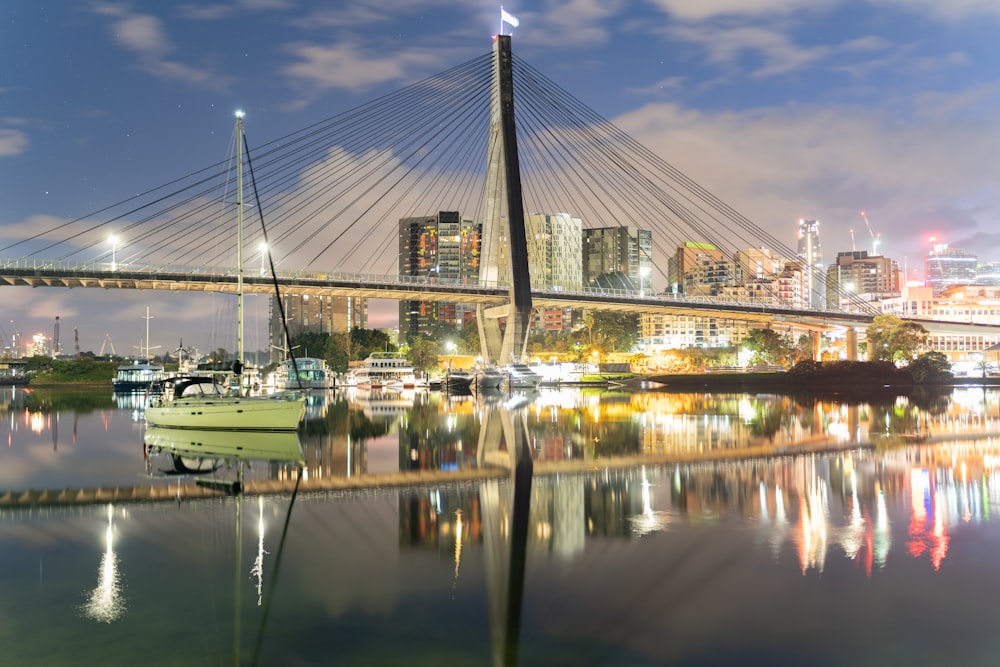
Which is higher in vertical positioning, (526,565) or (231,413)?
(231,413)

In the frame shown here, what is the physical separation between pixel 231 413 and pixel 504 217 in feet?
123

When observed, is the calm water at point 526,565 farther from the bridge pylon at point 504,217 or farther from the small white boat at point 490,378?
the small white boat at point 490,378

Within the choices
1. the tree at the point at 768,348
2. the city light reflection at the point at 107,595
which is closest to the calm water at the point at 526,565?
the city light reflection at the point at 107,595

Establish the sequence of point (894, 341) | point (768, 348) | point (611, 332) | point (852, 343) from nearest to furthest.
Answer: point (894, 341)
point (852, 343)
point (768, 348)
point (611, 332)

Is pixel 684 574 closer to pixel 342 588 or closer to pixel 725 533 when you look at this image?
pixel 725 533

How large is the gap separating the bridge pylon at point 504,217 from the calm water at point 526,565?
41.3 metres

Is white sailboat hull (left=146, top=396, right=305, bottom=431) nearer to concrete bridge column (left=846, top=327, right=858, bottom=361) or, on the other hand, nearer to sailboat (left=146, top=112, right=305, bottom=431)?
sailboat (left=146, top=112, right=305, bottom=431)

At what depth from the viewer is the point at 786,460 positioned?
20641 millimetres

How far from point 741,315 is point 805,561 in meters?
84.6

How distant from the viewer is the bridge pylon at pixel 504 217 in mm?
59969

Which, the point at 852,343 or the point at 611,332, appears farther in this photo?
the point at 611,332

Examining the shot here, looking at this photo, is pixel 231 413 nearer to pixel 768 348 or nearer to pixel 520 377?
pixel 520 377

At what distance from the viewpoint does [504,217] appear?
62.4m

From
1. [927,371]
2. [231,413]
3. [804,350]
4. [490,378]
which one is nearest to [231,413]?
[231,413]
